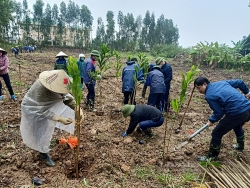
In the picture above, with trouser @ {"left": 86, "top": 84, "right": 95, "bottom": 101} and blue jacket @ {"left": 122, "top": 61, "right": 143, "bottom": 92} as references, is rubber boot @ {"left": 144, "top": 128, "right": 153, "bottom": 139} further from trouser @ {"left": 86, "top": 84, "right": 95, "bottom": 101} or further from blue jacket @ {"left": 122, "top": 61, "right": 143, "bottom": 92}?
trouser @ {"left": 86, "top": 84, "right": 95, "bottom": 101}

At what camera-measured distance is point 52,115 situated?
284 centimetres

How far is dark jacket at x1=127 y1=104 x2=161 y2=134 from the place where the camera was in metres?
3.97

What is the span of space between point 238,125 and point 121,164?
75.8 inches

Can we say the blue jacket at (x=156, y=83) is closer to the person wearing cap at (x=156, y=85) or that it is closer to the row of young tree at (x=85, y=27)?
the person wearing cap at (x=156, y=85)

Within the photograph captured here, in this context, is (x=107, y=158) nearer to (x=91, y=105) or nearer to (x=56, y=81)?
(x=56, y=81)

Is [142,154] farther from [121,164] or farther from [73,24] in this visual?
[73,24]

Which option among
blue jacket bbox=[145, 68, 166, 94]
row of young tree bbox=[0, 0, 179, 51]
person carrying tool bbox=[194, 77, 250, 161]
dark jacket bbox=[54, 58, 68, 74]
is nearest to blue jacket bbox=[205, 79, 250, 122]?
person carrying tool bbox=[194, 77, 250, 161]

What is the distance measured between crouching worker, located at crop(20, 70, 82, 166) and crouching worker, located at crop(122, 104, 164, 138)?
1128 mm

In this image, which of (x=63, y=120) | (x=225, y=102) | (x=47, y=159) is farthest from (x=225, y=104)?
(x=47, y=159)

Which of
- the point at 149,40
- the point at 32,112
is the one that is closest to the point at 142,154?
the point at 32,112

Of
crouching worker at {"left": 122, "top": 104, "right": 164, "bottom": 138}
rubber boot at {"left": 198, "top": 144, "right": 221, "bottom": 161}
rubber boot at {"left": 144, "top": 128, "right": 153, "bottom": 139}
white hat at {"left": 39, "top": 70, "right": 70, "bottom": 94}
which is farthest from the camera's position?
rubber boot at {"left": 144, "top": 128, "right": 153, "bottom": 139}

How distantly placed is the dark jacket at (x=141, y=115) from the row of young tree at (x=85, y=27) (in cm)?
3289

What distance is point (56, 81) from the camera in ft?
8.67

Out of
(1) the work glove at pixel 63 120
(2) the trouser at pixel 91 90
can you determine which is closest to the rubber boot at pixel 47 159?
(1) the work glove at pixel 63 120
